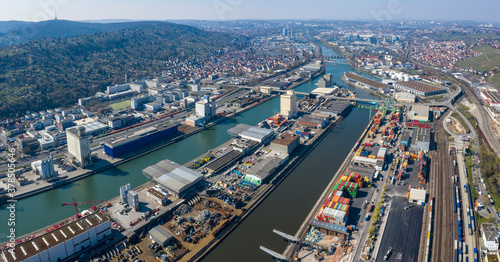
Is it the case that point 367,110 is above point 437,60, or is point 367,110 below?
below

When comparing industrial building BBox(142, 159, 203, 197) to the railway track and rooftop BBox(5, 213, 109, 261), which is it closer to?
rooftop BBox(5, 213, 109, 261)

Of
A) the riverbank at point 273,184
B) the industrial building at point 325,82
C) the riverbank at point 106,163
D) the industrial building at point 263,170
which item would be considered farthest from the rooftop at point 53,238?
the industrial building at point 325,82

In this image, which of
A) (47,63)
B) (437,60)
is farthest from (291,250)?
(437,60)

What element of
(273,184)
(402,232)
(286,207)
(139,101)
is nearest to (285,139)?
(273,184)

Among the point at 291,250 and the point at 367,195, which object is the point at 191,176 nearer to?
the point at 291,250

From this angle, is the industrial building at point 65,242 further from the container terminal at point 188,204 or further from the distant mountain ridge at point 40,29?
the distant mountain ridge at point 40,29

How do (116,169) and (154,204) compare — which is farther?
(116,169)
